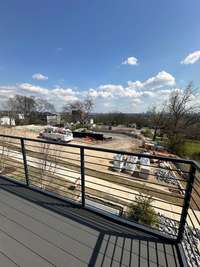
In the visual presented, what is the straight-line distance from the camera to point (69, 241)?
141cm

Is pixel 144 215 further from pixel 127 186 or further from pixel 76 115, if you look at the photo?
pixel 76 115

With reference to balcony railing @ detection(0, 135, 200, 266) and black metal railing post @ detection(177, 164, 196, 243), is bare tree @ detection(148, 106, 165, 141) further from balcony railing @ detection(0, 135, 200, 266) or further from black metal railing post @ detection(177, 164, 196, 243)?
black metal railing post @ detection(177, 164, 196, 243)

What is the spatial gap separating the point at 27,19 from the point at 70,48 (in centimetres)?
385

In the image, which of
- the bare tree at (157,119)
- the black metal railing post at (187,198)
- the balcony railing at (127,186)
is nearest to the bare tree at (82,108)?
the bare tree at (157,119)

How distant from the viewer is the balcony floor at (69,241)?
1226mm

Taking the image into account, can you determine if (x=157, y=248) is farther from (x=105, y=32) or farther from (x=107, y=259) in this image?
(x=105, y=32)

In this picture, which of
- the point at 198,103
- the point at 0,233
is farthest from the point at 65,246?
the point at 198,103

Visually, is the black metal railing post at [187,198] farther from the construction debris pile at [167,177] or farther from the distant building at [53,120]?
the distant building at [53,120]

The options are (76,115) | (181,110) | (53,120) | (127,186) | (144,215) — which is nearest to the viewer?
(144,215)

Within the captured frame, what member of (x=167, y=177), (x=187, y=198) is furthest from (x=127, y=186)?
(x=187, y=198)

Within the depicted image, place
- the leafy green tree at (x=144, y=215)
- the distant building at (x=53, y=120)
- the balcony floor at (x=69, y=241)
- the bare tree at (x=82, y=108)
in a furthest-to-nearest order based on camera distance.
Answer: the bare tree at (x=82, y=108), the distant building at (x=53, y=120), the leafy green tree at (x=144, y=215), the balcony floor at (x=69, y=241)

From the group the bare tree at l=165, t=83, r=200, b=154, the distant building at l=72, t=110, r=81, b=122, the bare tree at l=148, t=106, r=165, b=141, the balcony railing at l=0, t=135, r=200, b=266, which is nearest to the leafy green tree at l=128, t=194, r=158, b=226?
the balcony railing at l=0, t=135, r=200, b=266

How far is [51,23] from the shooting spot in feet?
20.3

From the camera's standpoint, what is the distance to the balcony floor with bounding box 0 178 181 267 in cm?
123
